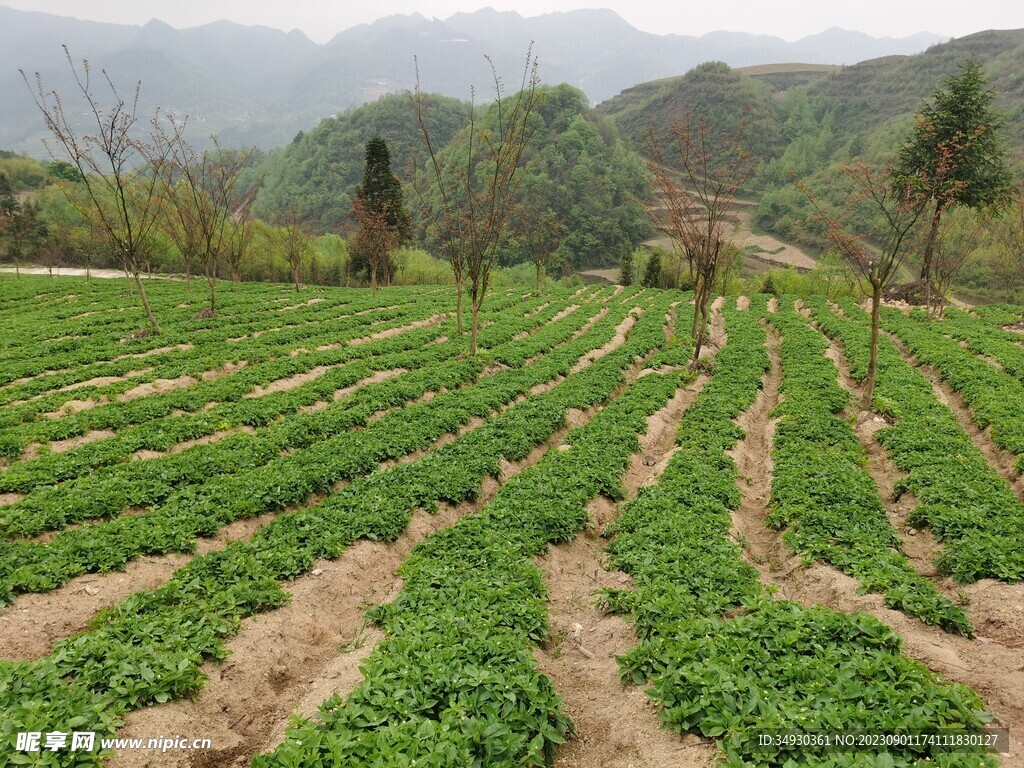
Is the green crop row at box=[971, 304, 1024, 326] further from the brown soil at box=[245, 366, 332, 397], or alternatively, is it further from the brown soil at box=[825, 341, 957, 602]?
the brown soil at box=[245, 366, 332, 397]

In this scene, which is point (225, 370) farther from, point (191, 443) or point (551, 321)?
point (551, 321)

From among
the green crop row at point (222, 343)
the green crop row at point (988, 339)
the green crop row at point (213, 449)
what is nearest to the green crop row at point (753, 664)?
the green crop row at point (213, 449)

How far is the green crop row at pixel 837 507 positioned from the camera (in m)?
7.30

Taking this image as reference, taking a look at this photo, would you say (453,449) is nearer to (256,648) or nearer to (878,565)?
(256,648)

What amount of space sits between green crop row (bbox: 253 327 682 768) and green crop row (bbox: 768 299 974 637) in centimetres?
435

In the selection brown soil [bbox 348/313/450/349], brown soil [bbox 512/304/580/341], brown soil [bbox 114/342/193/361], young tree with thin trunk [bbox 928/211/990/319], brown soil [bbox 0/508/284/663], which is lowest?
brown soil [bbox 512/304/580/341]

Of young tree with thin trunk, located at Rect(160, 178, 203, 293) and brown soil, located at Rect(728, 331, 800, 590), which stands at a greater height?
young tree with thin trunk, located at Rect(160, 178, 203, 293)

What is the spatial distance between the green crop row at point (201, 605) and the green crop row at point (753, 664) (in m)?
4.38

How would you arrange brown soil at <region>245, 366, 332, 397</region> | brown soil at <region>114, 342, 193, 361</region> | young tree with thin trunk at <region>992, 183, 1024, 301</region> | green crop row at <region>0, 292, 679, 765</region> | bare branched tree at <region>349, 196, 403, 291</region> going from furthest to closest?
bare branched tree at <region>349, 196, 403, 291</region>, young tree with thin trunk at <region>992, 183, 1024, 301</region>, brown soil at <region>114, 342, 193, 361</region>, brown soil at <region>245, 366, 332, 397</region>, green crop row at <region>0, 292, 679, 765</region>

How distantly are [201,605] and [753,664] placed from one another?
7245mm

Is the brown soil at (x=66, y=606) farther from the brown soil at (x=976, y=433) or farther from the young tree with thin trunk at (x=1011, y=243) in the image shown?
the young tree with thin trunk at (x=1011, y=243)

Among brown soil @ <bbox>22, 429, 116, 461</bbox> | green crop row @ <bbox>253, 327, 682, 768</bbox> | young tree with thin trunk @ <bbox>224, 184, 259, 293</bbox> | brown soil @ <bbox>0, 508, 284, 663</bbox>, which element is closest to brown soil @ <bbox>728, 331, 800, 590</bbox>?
green crop row @ <bbox>253, 327, 682, 768</bbox>

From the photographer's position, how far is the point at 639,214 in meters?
124

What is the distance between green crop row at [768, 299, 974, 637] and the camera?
730 centimetres
